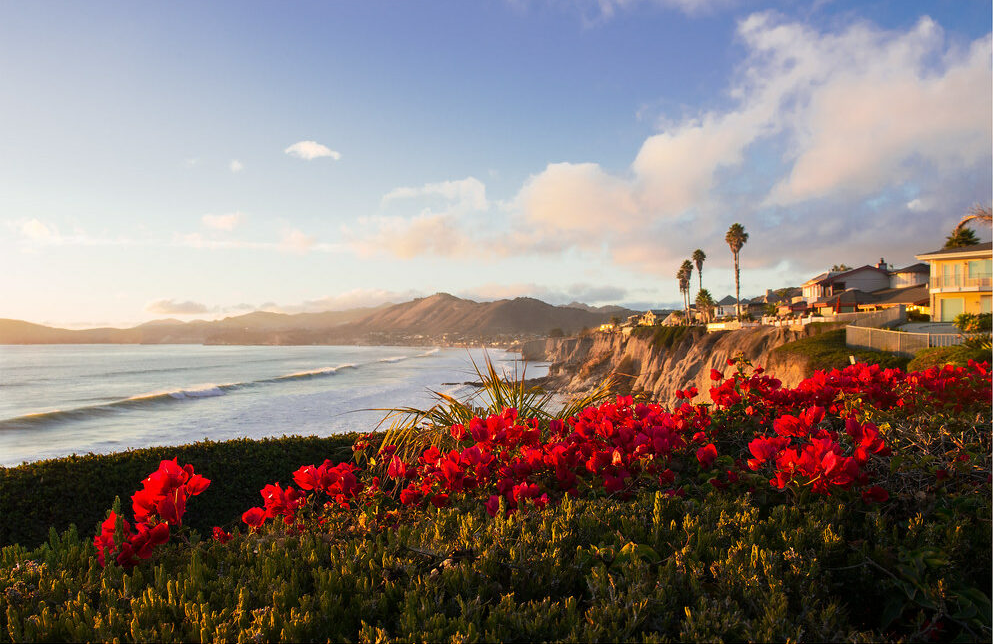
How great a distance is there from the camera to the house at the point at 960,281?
28391 millimetres

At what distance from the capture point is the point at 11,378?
52.0 meters

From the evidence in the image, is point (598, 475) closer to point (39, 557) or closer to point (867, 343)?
point (39, 557)

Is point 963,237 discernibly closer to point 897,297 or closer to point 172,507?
point 897,297

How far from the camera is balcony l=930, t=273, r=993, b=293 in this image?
92.5 ft

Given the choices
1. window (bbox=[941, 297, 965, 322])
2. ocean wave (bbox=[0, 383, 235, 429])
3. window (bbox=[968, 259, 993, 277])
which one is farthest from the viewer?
window (bbox=[941, 297, 965, 322])

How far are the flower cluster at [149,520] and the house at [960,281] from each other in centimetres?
3795

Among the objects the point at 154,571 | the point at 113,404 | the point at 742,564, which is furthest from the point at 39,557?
the point at 113,404

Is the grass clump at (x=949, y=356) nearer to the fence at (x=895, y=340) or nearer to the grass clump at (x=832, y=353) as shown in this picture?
the grass clump at (x=832, y=353)

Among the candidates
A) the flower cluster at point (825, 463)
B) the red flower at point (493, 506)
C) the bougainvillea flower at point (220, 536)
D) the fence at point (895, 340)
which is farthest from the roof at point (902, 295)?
the bougainvillea flower at point (220, 536)

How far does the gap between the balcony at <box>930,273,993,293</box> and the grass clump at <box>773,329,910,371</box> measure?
1052 centimetres

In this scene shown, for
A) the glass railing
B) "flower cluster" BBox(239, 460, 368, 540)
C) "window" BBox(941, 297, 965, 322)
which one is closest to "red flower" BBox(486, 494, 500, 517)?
"flower cluster" BBox(239, 460, 368, 540)

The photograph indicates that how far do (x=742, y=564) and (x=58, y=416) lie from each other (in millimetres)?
35433

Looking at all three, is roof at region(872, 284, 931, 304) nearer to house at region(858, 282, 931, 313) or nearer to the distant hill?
house at region(858, 282, 931, 313)

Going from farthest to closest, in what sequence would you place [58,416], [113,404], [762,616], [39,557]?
[113,404] → [58,416] → [39,557] → [762,616]
